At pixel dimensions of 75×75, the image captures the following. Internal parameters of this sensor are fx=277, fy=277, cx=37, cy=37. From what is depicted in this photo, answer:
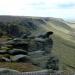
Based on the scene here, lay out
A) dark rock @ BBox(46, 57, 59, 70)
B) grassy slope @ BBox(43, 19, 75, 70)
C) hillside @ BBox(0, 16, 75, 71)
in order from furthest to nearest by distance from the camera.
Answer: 1. hillside @ BBox(0, 16, 75, 71)
2. grassy slope @ BBox(43, 19, 75, 70)
3. dark rock @ BBox(46, 57, 59, 70)

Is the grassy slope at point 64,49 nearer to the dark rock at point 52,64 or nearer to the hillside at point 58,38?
the hillside at point 58,38

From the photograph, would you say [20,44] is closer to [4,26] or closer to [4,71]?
[4,71]

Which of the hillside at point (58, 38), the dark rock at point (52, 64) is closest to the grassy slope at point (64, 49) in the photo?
the hillside at point (58, 38)

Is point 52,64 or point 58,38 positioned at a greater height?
point 52,64

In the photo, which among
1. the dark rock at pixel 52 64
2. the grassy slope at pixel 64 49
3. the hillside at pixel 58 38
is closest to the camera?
the dark rock at pixel 52 64

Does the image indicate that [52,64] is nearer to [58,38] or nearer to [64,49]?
[64,49]

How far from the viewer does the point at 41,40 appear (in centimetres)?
6353

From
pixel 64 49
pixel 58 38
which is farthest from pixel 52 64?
pixel 58 38

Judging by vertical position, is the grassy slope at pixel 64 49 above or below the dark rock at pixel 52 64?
below

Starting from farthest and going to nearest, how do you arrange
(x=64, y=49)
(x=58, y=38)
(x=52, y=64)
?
(x=58, y=38), (x=64, y=49), (x=52, y=64)

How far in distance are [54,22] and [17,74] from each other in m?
173

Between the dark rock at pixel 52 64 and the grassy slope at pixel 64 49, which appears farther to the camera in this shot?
the grassy slope at pixel 64 49

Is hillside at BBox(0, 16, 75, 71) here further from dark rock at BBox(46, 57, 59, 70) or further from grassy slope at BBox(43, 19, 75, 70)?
dark rock at BBox(46, 57, 59, 70)

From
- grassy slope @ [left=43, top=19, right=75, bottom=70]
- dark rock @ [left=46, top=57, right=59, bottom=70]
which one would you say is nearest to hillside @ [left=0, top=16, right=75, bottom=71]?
grassy slope @ [left=43, top=19, right=75, bottom=70]
